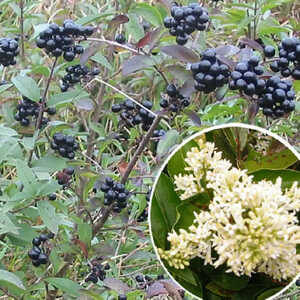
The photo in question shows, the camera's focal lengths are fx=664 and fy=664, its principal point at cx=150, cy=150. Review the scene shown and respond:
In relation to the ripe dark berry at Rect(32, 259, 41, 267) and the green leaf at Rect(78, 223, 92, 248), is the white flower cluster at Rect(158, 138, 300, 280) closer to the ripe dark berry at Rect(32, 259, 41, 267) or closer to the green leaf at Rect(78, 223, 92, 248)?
the green leaf at Rect(78, 223, 92, 248)

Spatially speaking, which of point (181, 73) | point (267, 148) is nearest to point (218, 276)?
point (267, 148)

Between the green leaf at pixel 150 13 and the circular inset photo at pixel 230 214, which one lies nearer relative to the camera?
the circular inset photo at pixel 230 214

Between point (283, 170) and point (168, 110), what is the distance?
0.64 m

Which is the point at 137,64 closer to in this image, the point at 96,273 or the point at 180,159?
the point at 180,159

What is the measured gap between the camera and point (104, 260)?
2637 millimetres

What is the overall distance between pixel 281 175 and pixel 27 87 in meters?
1.10

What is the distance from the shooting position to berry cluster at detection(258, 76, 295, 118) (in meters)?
1.85

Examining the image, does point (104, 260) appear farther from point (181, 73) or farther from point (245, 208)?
point (245, 208)

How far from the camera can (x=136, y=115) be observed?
8.16 ft

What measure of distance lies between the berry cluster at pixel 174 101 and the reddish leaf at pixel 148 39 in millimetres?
160

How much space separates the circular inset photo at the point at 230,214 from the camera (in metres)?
1.42

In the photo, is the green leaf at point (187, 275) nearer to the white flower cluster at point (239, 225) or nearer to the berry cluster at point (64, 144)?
the white flower cluster at point (239, 225)

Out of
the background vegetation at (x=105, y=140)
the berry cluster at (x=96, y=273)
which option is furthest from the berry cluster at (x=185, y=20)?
the berry cluster at (x=96, y=273)

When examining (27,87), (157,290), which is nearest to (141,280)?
(157,290)
